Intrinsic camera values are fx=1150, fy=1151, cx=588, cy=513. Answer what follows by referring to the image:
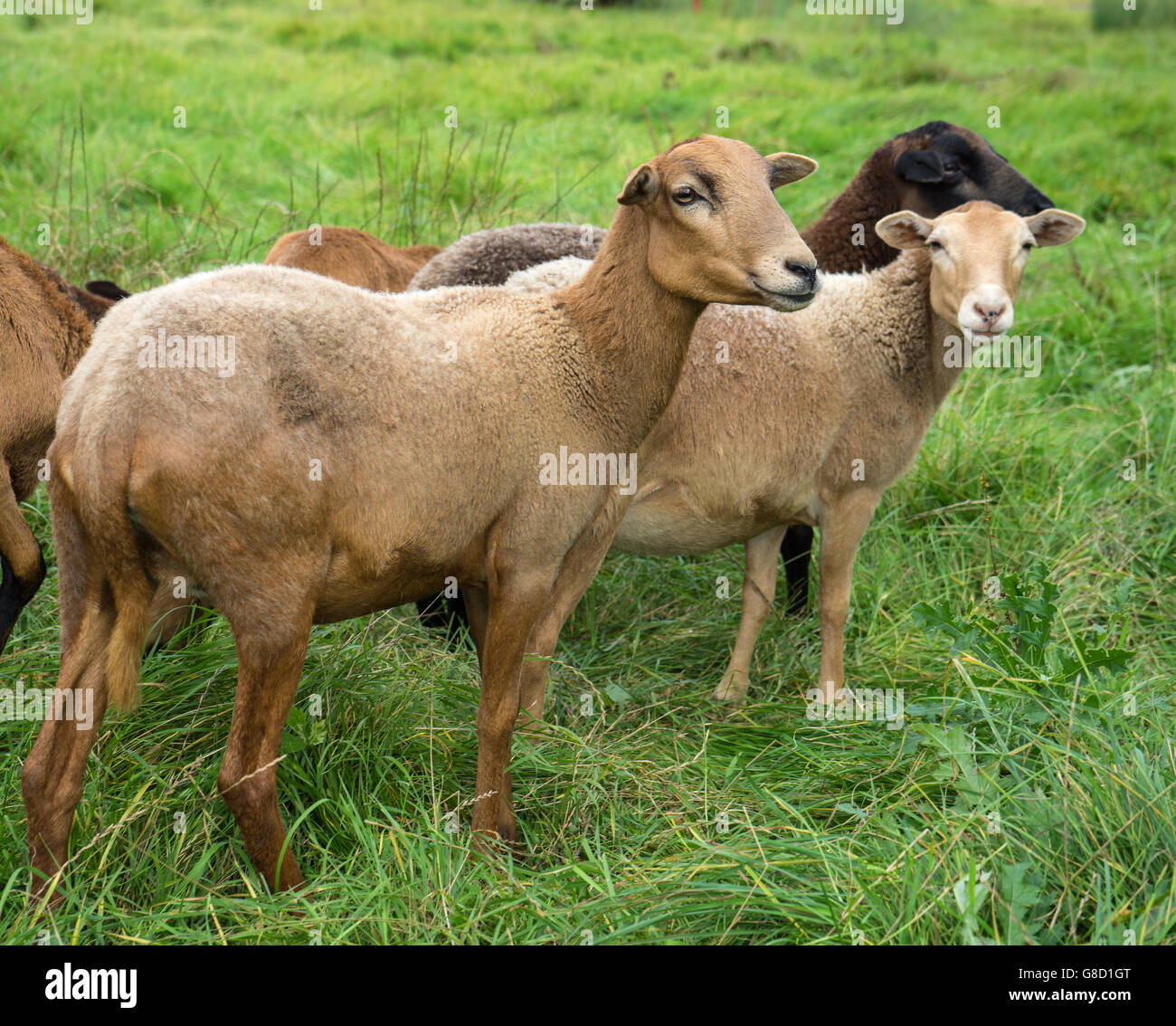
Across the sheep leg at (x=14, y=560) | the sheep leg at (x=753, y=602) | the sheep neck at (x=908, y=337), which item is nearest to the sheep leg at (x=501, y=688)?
the sheep leg at (x=753, y=602)

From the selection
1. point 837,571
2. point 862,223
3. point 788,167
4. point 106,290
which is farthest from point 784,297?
point 106,290

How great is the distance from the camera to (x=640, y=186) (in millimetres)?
3570

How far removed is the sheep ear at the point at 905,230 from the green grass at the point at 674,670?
1.35m

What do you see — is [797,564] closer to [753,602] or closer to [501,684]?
[753,602]

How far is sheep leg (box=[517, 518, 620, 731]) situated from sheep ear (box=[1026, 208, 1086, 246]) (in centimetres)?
237

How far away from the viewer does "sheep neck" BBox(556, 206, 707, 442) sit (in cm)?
375

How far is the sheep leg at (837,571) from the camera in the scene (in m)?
4.91

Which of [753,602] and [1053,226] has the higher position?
[1053,226]

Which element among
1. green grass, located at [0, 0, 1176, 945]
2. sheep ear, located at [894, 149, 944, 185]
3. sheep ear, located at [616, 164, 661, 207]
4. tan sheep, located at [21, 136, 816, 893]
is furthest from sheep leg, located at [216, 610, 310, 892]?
sheep ear, located at [894, 149, 944, 185]

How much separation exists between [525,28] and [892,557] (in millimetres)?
11039

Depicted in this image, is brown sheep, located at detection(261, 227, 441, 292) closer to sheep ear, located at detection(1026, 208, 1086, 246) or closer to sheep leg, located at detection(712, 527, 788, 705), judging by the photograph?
sheep leg, located at detection(712, 527, 788, 705)

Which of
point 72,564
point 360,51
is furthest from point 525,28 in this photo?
point 72,564

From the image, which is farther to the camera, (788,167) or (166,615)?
(788,167)

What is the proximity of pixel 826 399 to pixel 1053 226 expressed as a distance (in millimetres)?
1334
